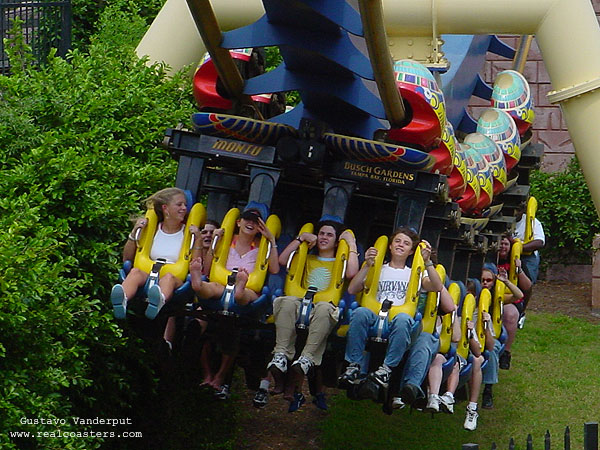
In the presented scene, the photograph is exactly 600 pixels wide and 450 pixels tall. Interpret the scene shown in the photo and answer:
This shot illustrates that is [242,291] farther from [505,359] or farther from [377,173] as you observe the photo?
[505,359]

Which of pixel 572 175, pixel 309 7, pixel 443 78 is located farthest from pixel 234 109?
pixel 572 175

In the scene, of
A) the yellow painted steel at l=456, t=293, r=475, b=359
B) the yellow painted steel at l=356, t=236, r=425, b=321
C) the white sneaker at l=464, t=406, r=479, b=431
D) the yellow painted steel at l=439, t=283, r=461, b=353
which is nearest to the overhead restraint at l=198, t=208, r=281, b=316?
the yellow painted steel at l=356, t=236, r=425, b=321

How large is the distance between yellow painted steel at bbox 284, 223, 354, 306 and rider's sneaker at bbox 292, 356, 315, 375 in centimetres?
35

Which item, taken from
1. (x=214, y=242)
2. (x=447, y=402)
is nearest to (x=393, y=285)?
(x=214, y=242)

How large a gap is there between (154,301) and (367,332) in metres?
1.24

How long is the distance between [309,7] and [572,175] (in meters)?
9.10

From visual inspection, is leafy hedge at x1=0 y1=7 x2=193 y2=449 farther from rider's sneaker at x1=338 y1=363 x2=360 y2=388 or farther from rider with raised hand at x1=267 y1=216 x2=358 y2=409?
rider's sneaker at x1=338 y1=363 x2=360 y2=388

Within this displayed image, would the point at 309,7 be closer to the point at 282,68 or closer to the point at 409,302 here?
the point at 282,68

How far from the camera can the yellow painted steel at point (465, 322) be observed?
8.39 meters

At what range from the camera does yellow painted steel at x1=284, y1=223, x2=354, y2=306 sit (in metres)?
7.11

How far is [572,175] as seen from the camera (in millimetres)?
15234

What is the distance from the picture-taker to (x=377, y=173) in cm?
744

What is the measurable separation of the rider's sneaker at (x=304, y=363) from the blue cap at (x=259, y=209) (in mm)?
916

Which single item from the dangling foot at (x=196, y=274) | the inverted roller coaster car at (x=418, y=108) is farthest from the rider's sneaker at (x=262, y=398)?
the inverted roller coaster car at (x=418, y=108)
